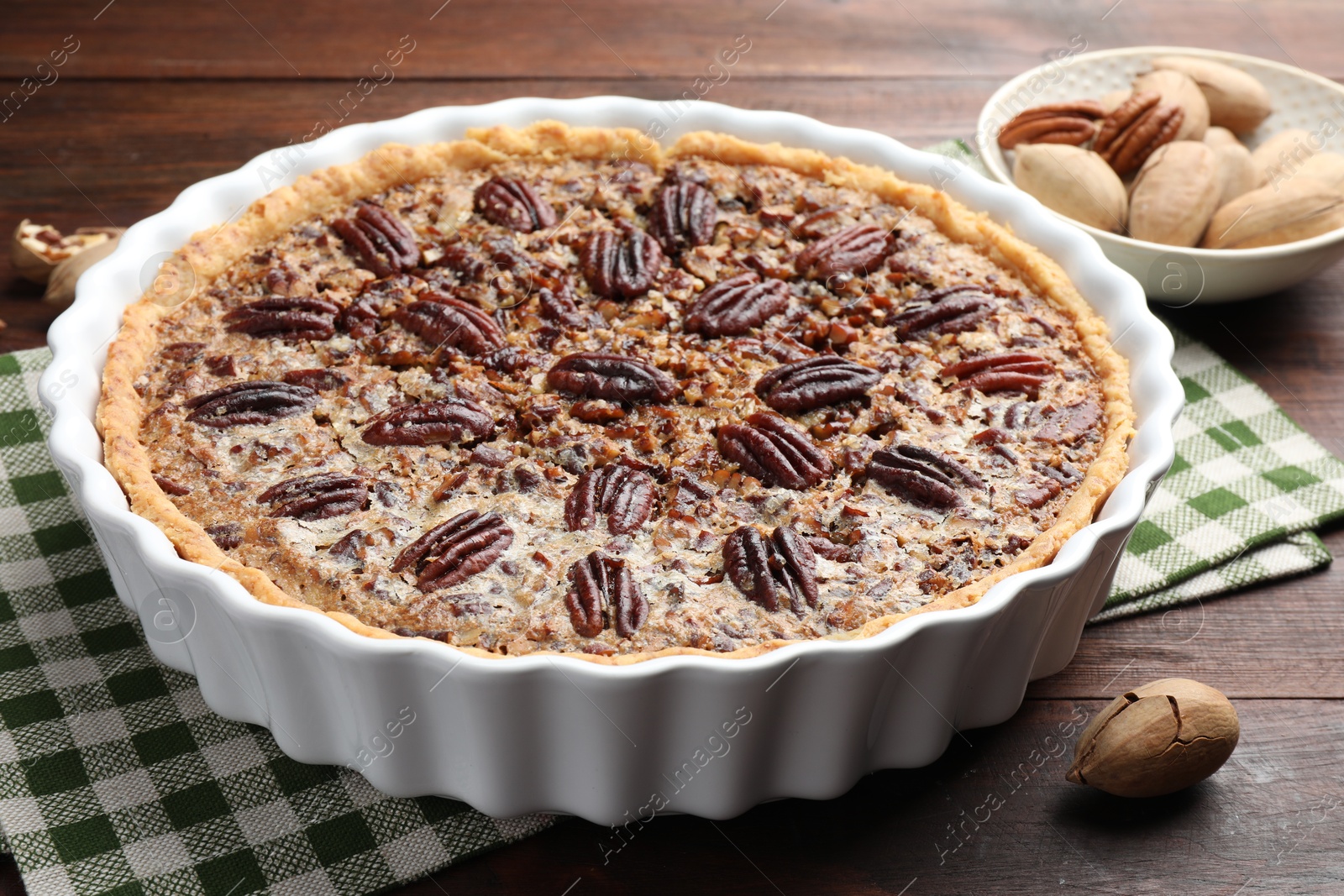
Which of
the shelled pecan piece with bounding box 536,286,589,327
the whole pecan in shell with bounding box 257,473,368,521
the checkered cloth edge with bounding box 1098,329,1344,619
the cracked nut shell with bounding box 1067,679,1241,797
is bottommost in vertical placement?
the checkered cloth edge with bounding box 1098,329,1344,619

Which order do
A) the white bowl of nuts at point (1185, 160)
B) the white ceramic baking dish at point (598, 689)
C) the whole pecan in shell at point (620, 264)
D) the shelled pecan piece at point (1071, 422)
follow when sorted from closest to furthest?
the white ceramic baking dish at point (598, 689) < the shelled pecan piece at point (1071, 422) < the whole pecan in shell at point (620, 264) < the white bowl of nuts at point (1185, 160)

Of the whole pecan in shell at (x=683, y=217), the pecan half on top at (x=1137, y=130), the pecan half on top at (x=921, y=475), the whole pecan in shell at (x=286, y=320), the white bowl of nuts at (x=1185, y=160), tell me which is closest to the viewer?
the pecan half on top at (x=921, y=475)

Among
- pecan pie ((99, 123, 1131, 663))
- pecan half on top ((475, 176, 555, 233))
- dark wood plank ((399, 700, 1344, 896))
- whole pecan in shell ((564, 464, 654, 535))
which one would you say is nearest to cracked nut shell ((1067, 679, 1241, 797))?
dark wood plank ((399, 700, 1344, 896))

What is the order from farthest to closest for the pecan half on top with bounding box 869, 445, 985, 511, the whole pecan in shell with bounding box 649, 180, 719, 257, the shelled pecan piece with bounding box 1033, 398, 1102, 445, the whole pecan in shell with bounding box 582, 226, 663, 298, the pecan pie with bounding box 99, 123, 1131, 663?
the whole pecan in shell with bounding box 649, 180, 719, 257, the whole pecan in shell with bounding box 582, 226, 663, 298, the shelled pecan piece with bounding box 1033, 398, 1102, 445, the pecan half on top with bounding box 869, 445, 985, 511, the pecan pie with bounding box 99, 123, 1131, 663

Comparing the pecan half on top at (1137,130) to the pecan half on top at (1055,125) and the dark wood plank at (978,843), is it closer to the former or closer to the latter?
the pecan half on top at (1055,125)

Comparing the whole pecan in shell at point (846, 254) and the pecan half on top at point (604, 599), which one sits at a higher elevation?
the whole pecan in shell at point (846, 254)

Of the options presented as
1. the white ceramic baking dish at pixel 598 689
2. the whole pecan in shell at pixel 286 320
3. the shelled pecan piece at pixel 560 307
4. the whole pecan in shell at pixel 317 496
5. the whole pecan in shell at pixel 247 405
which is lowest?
the white ceramic baking dish at pixel 598 689

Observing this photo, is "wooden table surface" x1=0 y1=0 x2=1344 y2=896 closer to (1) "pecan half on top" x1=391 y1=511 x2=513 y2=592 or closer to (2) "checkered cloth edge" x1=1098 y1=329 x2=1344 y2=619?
(2) "checkered cloth edge" x1=1098 y1=329 x2=1344 y2=619

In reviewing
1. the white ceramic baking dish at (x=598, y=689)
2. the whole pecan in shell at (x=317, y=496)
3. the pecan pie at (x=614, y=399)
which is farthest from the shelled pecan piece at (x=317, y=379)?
the white ceramic baking dish at (x=598, y=689)

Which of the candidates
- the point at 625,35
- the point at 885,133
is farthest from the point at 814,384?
the point at 625,35
